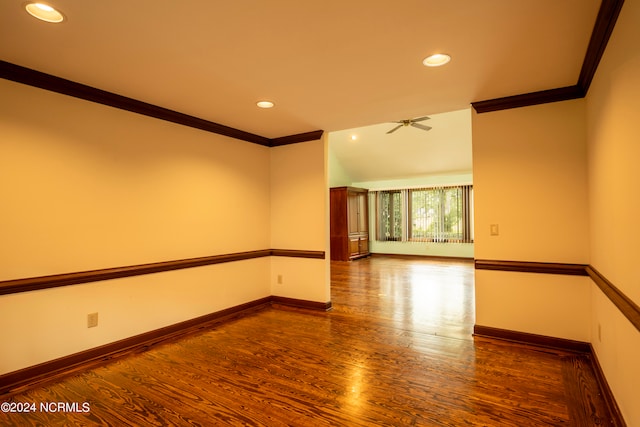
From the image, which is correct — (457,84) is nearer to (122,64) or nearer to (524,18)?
(524,18)

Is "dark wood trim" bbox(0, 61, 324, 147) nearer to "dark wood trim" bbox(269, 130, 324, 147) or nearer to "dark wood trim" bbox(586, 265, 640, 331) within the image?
"dark wood trim" bbox(269, 130, 324, 147)

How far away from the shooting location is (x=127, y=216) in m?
3.04

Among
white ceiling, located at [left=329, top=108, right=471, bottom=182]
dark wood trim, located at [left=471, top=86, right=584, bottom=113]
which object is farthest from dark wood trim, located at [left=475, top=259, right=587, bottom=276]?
white ceiling, located at [left=329, top=108, right=471, bottom=182]

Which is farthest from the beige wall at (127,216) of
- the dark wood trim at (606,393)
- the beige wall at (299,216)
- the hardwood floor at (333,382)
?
the dark wood trim at (606,393)

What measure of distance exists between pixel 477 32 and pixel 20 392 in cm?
Result: 390

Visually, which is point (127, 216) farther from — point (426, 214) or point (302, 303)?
point (426, 214)

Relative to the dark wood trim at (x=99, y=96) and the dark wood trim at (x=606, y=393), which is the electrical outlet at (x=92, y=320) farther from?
the dark wood trim at (x=606, y=393)

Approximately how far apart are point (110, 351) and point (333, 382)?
201 centimetres

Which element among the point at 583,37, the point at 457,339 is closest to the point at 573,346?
the point at 457,339

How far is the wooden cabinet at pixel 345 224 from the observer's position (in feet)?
29.4

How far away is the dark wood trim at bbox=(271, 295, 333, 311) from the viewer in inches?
167

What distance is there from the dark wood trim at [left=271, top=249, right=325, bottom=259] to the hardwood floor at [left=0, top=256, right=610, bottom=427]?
0.88 m

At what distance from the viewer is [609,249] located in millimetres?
2057

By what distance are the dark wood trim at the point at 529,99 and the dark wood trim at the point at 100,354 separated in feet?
12.0
